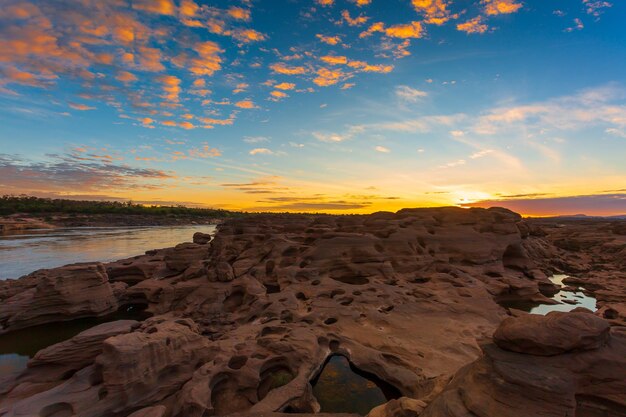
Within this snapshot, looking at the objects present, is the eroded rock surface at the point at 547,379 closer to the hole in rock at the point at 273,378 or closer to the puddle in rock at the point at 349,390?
the puddle in rock at the point at 349,390

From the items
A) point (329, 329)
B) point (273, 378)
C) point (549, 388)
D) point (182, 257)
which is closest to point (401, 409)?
point (549, 388)

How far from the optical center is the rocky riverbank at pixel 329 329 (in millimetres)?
4758

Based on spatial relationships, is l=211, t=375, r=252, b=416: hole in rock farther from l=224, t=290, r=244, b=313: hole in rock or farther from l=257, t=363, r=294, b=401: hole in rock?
l=224, t=290, r=244, b=313: hole in rock

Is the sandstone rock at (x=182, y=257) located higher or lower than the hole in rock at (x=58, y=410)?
higher

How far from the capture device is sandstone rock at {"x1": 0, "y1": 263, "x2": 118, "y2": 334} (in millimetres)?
14844

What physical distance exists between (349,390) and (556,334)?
552 cm

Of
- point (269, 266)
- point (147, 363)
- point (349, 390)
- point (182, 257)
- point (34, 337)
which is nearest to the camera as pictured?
point (147, 363)

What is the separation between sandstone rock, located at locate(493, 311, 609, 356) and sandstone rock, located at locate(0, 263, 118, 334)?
18.3 meters

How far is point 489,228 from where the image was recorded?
77.0 ft

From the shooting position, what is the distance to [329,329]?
10914 millimetres

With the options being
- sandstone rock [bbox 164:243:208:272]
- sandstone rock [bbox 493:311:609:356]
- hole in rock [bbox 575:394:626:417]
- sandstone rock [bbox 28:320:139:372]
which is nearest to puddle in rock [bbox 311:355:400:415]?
sandstone rock [bbox 493:311:609:356]

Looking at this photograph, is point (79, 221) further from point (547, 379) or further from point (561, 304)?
point (547, 379)

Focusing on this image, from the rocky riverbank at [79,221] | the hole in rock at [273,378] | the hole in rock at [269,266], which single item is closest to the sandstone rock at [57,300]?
the hole in rock at [269,266]

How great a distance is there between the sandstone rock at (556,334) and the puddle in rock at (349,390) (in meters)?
4.25
